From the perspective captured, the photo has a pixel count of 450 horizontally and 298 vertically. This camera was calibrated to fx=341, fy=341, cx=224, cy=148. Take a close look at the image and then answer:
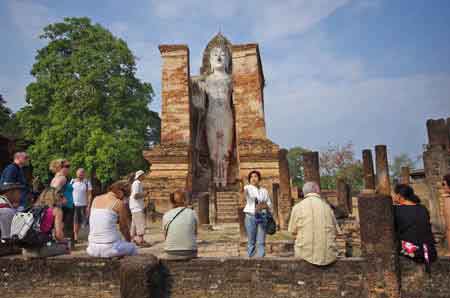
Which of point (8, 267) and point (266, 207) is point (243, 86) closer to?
point (266, 207)

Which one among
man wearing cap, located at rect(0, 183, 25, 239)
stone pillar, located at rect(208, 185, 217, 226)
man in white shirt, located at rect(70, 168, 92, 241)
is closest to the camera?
man wearing cap, located at rect(0, 183, 25, 239)

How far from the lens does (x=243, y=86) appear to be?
1295cm

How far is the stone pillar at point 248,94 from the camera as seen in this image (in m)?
12.6

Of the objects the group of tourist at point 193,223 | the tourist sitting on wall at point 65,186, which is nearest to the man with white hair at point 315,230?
the group of tourist at point 193,223

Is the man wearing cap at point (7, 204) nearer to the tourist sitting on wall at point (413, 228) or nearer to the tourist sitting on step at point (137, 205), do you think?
the tourist sitting on step at point (137, 205)

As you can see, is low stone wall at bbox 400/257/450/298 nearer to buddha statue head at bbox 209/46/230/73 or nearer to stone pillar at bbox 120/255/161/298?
stone pillar at bbox 120/255/161/298

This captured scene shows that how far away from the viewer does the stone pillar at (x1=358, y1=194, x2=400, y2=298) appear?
3932 millimetres

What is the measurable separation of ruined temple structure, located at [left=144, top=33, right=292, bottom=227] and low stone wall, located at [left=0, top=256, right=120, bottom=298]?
5.59 metres

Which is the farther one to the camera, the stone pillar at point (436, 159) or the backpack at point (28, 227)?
the stone pillar at point (436, 159)

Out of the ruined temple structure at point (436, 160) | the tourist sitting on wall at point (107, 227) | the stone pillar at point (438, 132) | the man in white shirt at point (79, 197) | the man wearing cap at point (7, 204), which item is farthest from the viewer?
the stone pillar at point (438, 132)

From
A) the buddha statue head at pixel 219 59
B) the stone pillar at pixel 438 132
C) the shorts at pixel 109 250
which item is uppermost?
the buddha statue head at pixel 219 59

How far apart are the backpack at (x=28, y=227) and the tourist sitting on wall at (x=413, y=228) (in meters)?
4.30

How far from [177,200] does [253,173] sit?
1.44 meters

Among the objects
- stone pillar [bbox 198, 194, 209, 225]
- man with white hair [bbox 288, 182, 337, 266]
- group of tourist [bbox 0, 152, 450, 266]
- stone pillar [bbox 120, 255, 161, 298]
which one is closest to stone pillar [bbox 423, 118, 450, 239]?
stone pillar [bbox 198, 194, 209, 225]
